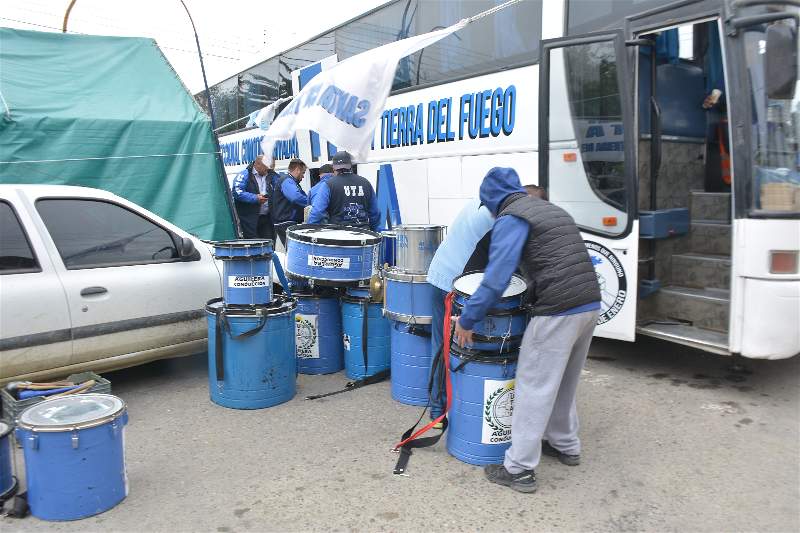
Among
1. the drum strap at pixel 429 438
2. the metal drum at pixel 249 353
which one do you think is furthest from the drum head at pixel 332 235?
the drum strap at pixel 429 438

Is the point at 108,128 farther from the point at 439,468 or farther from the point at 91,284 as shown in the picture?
the point at 439,468

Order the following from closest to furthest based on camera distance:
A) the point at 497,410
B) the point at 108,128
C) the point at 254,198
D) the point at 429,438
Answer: the point at 497,410 → the point at 429,438 → the point at 108,128 → the point at 254,198

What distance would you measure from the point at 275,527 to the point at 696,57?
6.17 meters

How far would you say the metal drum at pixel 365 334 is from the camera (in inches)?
214

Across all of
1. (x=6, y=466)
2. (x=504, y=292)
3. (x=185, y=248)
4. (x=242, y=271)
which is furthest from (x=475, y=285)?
(x=6, y=466)

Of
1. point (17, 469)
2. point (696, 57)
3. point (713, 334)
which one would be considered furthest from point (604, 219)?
point (17, 469)

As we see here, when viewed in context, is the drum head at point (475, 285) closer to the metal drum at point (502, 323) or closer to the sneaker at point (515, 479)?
the metal drum at point (502, 323)

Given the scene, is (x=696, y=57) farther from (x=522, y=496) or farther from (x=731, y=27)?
(x=522, y=496)

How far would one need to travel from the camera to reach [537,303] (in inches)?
138

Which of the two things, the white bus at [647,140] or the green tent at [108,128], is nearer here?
the white bus at [647,140]

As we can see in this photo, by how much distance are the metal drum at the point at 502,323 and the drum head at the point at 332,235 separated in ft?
5.71

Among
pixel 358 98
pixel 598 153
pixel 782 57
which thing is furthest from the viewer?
pixel 358 98

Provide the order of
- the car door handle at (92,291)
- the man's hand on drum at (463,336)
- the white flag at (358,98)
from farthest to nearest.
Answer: the white flag at (358,98) < the car door handle at (92,291) < the man's hand on drum at (463,336)

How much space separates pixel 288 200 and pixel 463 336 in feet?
18.0
